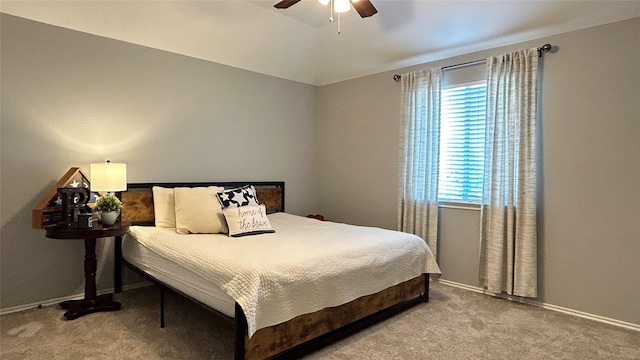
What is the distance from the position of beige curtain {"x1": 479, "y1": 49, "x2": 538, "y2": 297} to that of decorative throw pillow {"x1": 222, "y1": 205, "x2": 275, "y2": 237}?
6.82ft

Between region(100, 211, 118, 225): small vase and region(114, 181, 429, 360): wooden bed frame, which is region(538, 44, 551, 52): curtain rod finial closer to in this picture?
region(114, 181, 429, 360): wooden bed frame

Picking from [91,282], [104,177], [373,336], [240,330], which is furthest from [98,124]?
[373,336]

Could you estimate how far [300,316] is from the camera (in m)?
2.29

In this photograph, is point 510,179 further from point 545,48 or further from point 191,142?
point 191,142

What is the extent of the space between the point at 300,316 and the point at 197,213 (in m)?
1.52

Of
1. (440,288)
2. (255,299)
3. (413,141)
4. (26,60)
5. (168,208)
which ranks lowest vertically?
(440,288)

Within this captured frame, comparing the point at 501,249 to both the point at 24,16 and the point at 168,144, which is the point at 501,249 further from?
the point at 24,16

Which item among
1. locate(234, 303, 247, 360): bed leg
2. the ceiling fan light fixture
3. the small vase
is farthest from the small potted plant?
the ceiling fan light fixture

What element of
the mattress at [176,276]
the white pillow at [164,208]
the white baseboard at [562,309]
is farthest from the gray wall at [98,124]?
the white baseboard at [562,309]

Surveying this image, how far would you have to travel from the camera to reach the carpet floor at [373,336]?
2.39 metres

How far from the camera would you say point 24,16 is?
303 centimetres

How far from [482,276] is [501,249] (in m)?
0.35

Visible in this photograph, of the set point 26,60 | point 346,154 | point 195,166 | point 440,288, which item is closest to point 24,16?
point 26,60

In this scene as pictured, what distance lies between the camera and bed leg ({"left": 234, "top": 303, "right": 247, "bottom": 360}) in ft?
6.55
